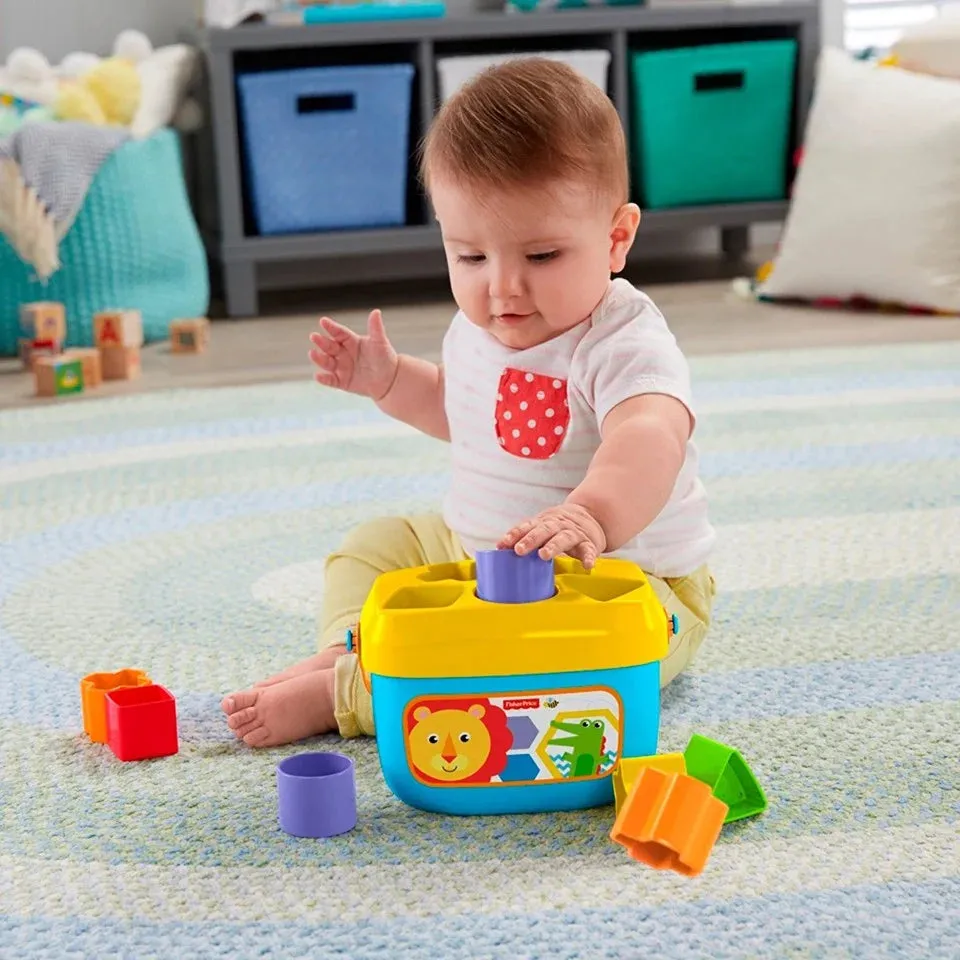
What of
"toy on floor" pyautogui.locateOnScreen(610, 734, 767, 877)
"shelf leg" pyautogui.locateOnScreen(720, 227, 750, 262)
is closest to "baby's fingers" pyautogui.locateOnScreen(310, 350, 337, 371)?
"toy on floor" pyautogui.locateOnScreen(610, 734, 767, 877)

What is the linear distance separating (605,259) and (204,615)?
0.43 m

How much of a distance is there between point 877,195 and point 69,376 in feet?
4.31

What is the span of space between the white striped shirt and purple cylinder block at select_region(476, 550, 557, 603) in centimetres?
17

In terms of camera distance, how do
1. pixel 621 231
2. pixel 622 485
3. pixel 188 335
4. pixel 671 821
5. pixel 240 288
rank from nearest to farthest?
pixel 671 821
pixel 622 485
pixel 621 231
pixel 188 335
pixel 240 288

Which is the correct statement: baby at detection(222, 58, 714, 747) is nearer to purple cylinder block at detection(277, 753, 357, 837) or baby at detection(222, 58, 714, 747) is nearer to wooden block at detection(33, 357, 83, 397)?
purple cylinder block at detection(277, 753, 357, 837)

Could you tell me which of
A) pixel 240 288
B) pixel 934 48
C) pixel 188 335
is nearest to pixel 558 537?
pixel 188 335

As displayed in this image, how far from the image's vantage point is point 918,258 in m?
2.34

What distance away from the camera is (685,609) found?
962 mm

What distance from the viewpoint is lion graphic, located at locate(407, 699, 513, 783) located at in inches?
29.6

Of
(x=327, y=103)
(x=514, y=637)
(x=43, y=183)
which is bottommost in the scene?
(x=514, y=637)

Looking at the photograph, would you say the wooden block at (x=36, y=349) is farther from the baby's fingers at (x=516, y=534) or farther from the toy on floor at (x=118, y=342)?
the baby's fingers at (x=516, y=534)

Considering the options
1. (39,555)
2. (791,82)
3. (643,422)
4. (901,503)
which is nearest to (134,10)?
(791,82)

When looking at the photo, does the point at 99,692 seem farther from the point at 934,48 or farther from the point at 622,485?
the point at 934,48

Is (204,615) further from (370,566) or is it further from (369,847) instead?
(369,847)
